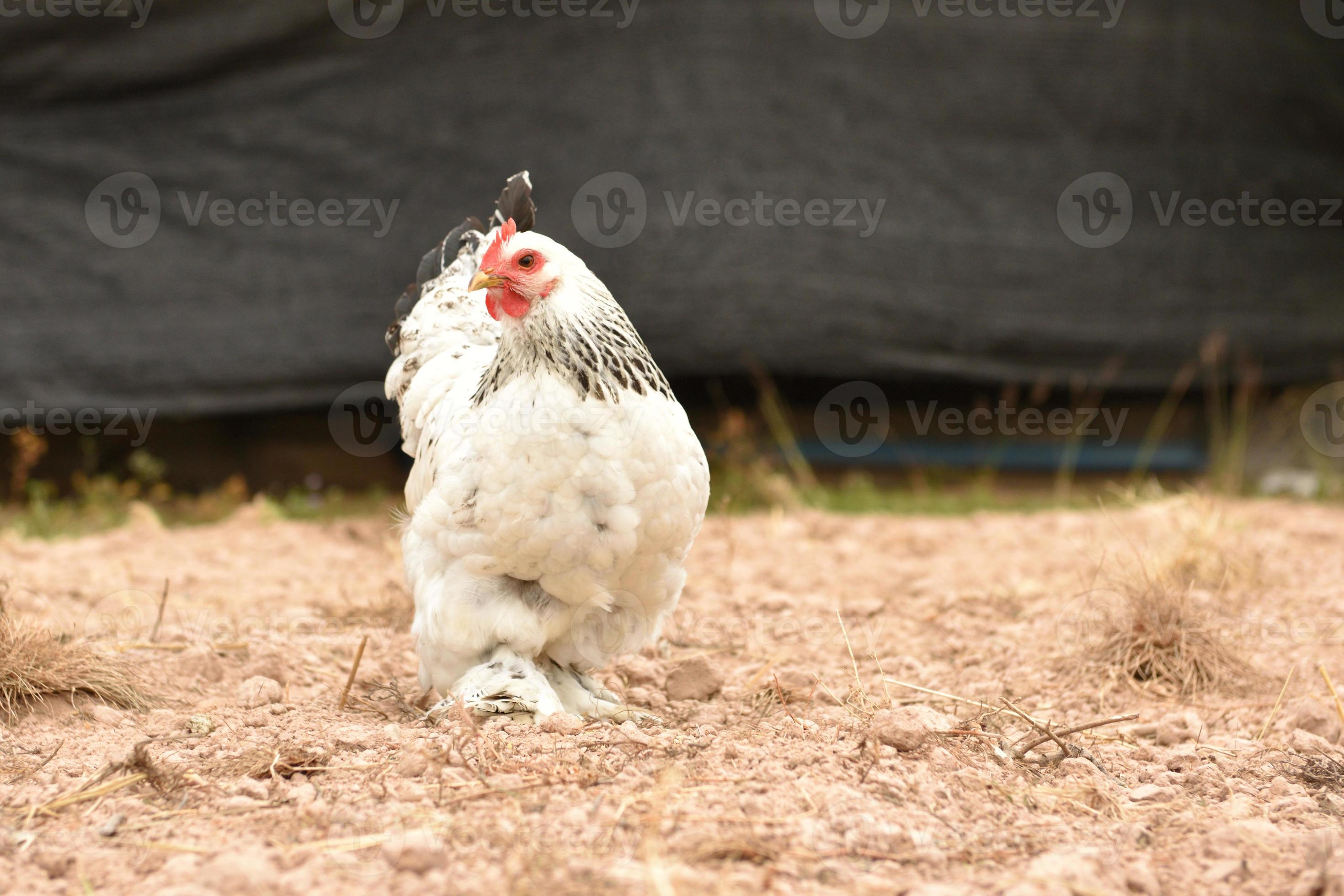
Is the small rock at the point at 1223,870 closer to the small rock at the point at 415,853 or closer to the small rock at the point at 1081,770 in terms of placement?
the small rock at the point at 1081,770

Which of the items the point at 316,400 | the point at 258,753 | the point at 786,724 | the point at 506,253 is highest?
the point at 506,253

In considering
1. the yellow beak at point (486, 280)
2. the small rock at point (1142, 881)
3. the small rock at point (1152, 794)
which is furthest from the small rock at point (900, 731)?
the yellow beak at point (486, 280)

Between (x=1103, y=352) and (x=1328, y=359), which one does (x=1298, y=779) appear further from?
(x=1328, y=359)

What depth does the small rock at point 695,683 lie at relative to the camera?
311 cm

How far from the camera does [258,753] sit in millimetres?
2334

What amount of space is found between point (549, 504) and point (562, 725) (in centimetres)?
49

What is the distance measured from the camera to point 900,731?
7.79 ft

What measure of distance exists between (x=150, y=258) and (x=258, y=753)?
13.7 feet

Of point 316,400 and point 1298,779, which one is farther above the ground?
point 316,400

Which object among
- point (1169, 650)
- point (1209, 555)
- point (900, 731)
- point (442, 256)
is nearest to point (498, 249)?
point (442, 256)

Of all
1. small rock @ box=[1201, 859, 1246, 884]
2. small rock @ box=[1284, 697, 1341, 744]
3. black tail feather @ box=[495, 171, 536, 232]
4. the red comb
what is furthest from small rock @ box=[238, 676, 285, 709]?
small rock @ box=[1284, 697, 1341, 744]

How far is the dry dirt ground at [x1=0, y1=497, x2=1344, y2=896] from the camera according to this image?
1880 millimetres

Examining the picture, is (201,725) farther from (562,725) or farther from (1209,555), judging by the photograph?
(1209,555)

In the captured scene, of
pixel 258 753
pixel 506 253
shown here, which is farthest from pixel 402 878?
pixel 506 253
